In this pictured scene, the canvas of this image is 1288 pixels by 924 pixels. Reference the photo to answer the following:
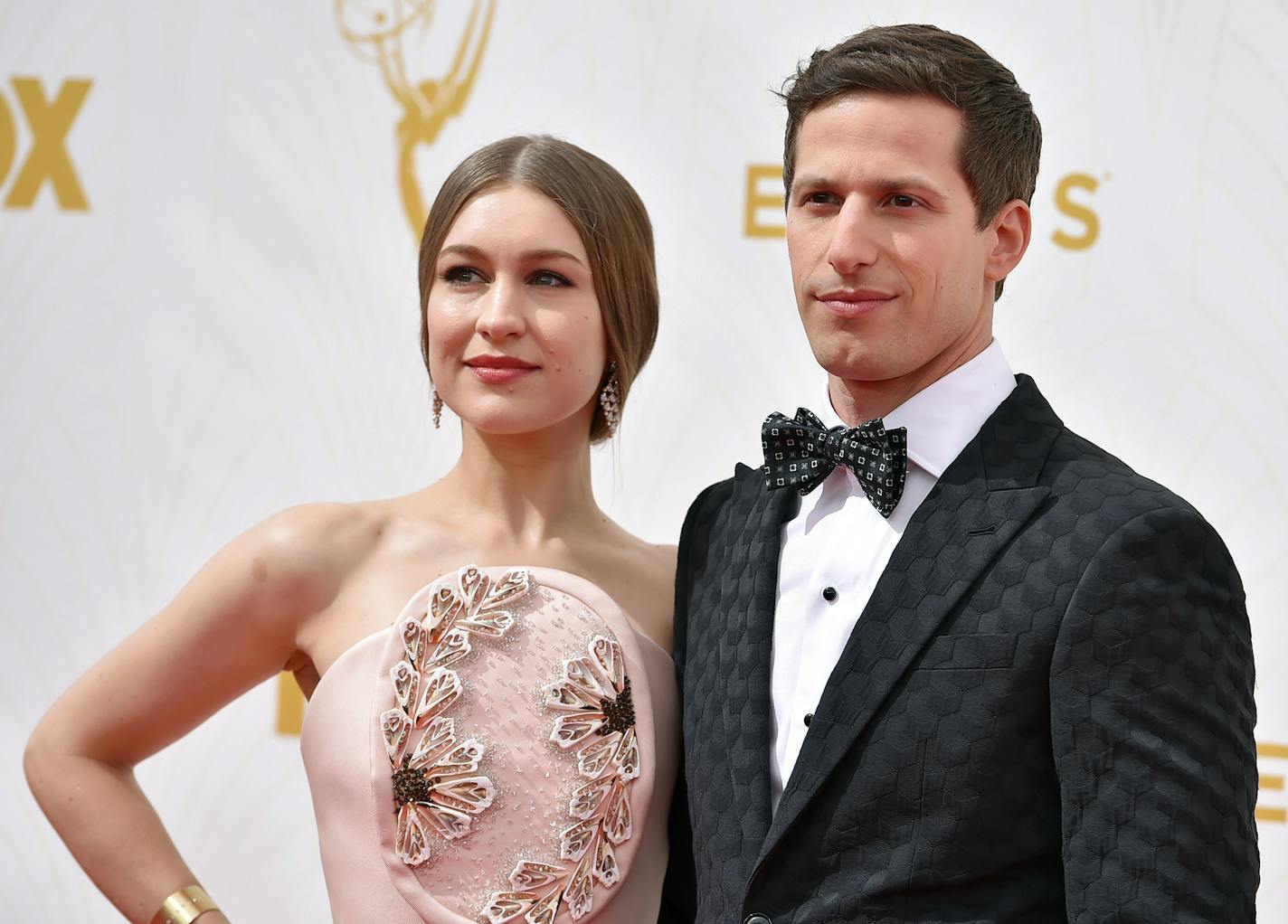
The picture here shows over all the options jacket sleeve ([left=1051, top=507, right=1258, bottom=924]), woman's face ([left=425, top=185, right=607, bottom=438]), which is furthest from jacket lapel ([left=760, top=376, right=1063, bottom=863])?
woman's face ([left=425, top=185, right=607, bottom=438])

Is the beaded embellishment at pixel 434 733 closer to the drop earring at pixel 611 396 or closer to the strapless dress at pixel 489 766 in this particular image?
the strapless dress at pixel 489 766

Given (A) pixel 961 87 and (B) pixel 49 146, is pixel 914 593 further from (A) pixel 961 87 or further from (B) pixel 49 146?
(B) pixel 49 146

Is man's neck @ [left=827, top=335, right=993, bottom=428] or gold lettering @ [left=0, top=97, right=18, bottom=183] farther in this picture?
gold lettering @ [left=0, top=97, right=18, bottom=183]

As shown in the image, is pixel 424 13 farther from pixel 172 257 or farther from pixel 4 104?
pixel 4 104

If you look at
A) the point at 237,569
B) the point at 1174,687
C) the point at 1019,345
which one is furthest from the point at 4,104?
the point at 1174,687

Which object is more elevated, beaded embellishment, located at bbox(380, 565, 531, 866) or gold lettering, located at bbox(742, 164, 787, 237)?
gold lettering, located at bbox(742, 164, 787, 237)

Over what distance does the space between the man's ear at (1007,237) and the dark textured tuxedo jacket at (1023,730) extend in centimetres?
19

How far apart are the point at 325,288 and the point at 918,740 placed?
5.71 ft

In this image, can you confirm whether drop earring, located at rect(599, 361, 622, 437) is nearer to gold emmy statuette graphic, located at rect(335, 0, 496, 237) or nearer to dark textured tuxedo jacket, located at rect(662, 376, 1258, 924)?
dark textured tuxedo jacket, located at rect(662, 376, 1258, 924)

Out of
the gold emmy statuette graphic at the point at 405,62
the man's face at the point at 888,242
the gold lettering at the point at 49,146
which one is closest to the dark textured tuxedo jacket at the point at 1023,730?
the man's face at the point at 888,242

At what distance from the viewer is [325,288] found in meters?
2.90

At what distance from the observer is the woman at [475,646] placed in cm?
198

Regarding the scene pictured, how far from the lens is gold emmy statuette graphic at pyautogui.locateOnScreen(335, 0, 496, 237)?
286cm

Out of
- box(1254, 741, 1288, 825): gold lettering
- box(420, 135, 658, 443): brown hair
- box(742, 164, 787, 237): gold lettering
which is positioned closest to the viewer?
box(420, 135, 658, 443): brown hair
